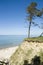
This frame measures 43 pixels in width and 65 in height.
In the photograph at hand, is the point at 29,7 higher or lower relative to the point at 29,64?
higher

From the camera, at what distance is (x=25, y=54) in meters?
24.5

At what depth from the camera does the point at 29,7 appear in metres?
41.7

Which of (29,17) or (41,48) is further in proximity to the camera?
(29,17)


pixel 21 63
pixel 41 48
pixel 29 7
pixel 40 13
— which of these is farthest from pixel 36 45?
pixel 29 7

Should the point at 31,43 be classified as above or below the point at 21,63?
above

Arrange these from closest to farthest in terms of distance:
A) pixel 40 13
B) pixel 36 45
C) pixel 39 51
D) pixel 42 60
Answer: pixel 42 60 < pixel 39 51 < pixel 36 45 < pixel 40 13

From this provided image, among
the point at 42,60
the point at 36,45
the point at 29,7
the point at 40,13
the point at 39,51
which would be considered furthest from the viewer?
the point at 29,7

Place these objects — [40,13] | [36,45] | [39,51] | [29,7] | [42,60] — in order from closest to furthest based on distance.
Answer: [42,60], [39,51], [36,45], [40,13], [29,7]

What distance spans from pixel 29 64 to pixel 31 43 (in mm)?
4763

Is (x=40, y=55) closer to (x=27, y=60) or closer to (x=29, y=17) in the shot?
(x=27, y=60)

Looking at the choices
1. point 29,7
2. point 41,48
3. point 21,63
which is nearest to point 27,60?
point 21,63

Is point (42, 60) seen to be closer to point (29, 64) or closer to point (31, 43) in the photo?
point (29, 64)

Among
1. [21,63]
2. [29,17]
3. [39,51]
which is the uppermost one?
[29,17]

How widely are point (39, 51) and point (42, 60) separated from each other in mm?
1691
